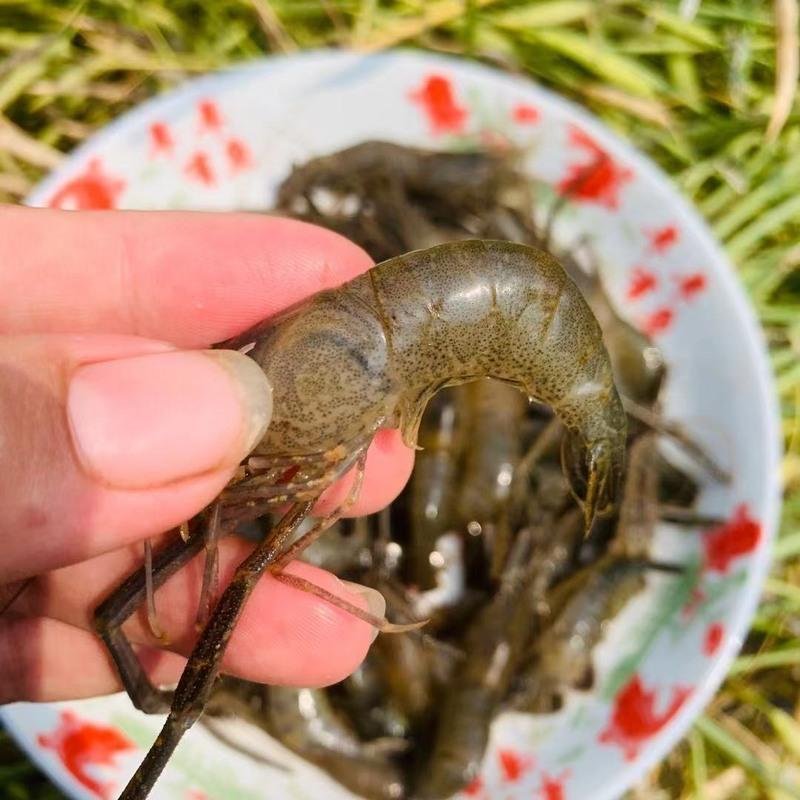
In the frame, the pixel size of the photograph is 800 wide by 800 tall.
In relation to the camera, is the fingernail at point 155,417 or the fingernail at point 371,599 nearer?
the fingernail at point 155,417

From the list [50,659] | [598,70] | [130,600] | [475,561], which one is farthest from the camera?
[598,70]

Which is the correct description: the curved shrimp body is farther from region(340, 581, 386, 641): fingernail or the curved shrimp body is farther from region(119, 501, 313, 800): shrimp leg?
region(340, 581, 386, 641): fingernail

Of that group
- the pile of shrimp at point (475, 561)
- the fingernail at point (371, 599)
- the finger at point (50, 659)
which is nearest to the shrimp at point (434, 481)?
the pile of shrimp at point (475, 561)

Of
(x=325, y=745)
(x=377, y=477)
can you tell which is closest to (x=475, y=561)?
(x=325, y=745)

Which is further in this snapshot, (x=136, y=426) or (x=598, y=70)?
(x=598, y=70)

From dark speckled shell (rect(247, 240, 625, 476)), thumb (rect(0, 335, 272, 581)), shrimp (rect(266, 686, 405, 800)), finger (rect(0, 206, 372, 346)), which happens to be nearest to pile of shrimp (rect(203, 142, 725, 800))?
shrimp (rect(266, 686, 405, 800))

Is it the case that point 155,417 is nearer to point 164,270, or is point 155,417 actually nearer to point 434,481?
point 164,270

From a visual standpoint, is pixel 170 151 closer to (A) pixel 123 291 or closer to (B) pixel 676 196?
(A) pixel 123 291

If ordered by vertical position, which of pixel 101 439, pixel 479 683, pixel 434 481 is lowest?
pixel 479 683

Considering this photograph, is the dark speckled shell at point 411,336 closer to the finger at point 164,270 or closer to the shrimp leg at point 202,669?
the shrimp leg at point 202,669
